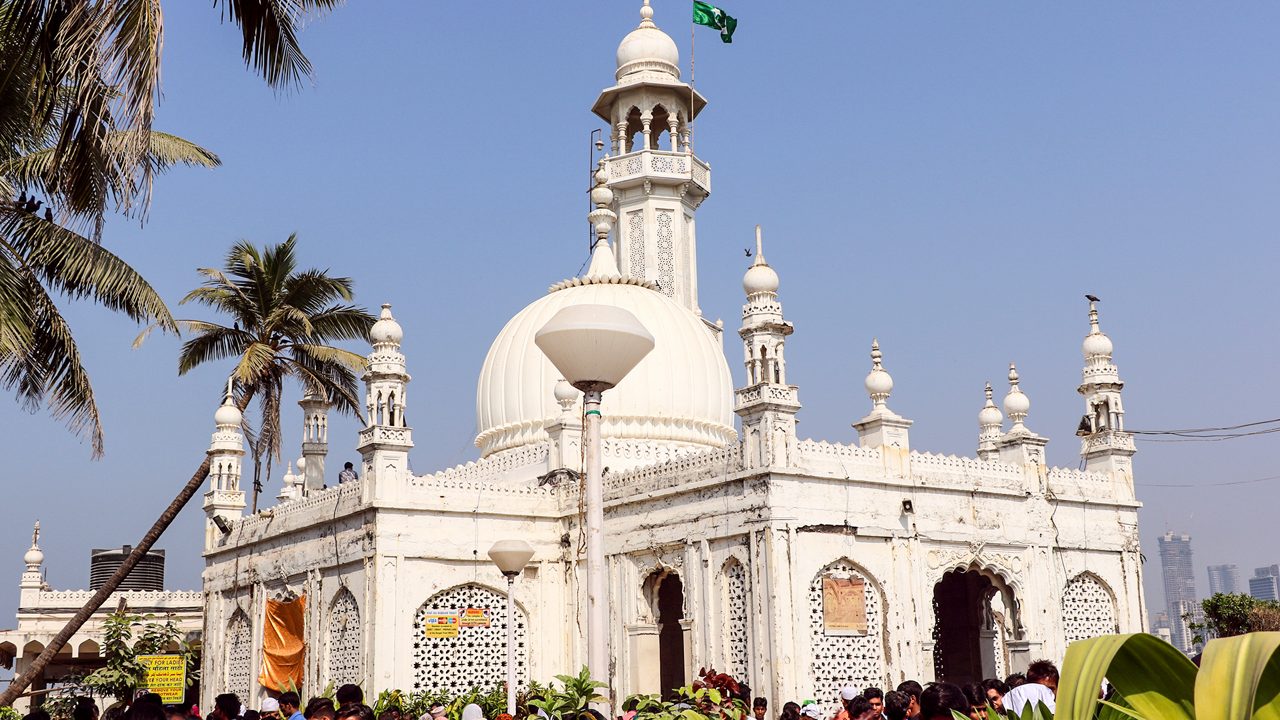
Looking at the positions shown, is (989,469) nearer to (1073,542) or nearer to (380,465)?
(1073,542)

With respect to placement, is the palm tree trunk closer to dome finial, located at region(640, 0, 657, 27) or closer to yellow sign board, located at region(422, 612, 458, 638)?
yellow sign board, located at region(422, 612, 458, 638)

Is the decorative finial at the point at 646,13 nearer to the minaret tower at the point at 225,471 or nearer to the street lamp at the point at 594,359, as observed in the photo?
the minaret tower at the point at 225,471

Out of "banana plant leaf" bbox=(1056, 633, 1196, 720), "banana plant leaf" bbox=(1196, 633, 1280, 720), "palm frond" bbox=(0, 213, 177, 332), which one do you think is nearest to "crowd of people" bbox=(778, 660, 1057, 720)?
"banana plant leaf" bbox=(1056, 633, 1196, 720)

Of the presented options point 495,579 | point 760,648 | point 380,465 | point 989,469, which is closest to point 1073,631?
point 989,469

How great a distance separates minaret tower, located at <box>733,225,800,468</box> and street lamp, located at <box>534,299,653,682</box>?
11.7m

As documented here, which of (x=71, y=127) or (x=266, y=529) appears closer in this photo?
(x=71, y=127)

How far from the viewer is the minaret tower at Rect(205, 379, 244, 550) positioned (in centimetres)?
3116

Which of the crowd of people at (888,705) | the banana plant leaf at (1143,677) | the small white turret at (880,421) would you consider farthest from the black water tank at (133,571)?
the banana plant leaf at (1143,677)

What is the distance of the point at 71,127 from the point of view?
1226 centimetres

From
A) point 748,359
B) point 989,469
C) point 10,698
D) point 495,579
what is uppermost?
point 748,359

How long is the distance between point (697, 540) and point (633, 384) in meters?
6.97

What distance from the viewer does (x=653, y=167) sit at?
36.8 metres

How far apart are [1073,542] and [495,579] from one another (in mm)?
11087

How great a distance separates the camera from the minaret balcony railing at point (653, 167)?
36688mm
